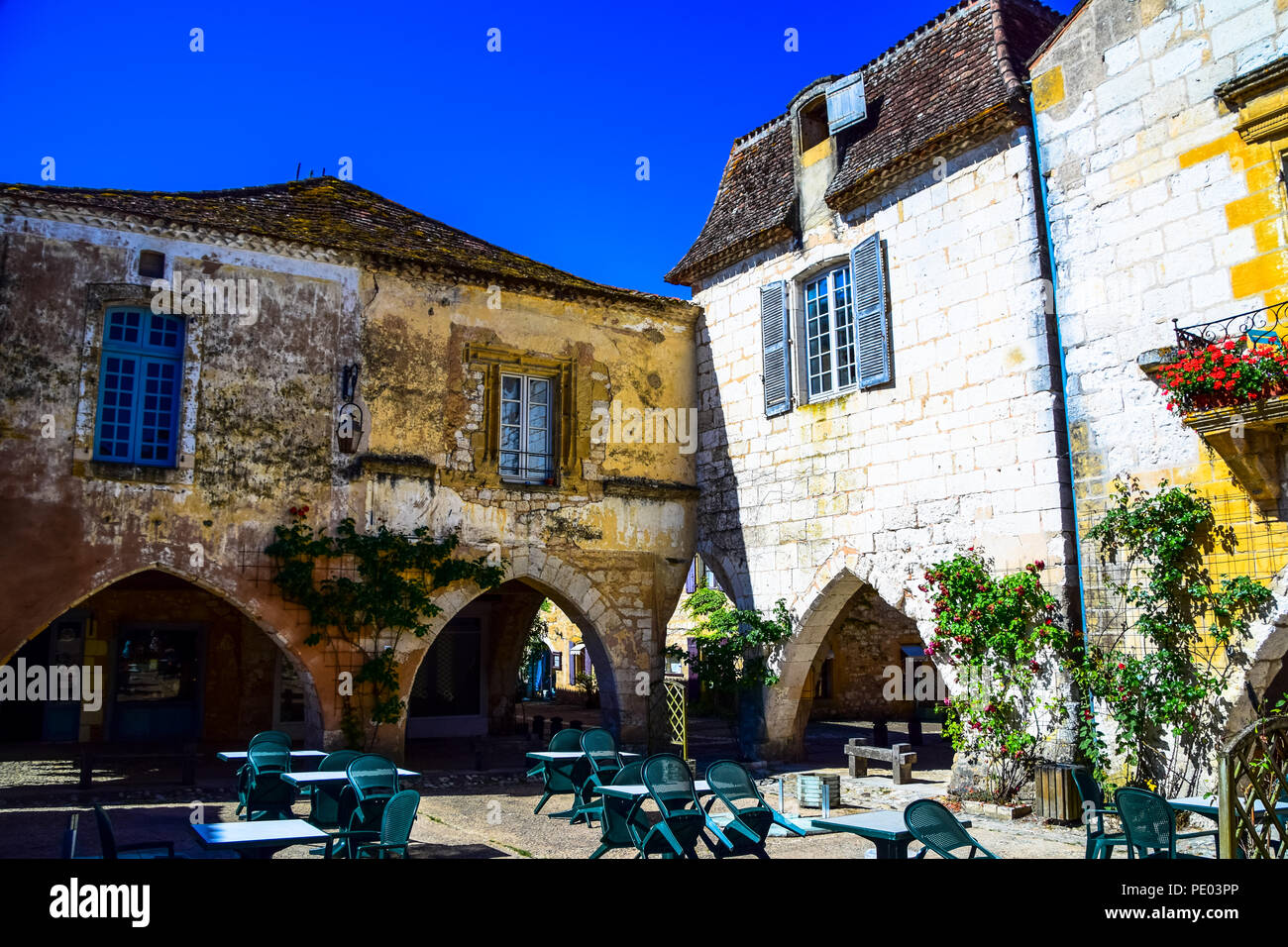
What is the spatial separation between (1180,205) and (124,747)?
44.4 feet

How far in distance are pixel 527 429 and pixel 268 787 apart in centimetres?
591

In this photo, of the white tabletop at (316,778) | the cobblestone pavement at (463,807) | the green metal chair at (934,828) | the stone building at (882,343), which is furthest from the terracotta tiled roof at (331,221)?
the green metal chair at (934,828)

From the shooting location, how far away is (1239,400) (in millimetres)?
6836

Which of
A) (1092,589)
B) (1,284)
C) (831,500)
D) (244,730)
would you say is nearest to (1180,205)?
(1092,589)

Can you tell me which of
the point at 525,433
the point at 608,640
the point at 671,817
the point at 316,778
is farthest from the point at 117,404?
the point at 671,817

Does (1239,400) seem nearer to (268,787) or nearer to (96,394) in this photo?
(268,787)

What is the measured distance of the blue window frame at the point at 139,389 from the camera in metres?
10.1

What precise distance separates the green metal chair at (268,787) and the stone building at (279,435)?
113 inches

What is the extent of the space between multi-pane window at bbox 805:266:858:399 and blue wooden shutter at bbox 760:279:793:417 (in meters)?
0.26

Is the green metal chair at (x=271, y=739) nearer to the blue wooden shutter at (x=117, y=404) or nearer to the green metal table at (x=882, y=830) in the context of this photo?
the blue wooden shutter at (x=117, y=404)

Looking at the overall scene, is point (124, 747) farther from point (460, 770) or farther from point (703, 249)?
point (703, 249)

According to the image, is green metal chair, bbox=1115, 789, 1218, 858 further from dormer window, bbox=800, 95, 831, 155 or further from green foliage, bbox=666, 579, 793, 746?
dormer window, bbox=800, 95, 831, 155

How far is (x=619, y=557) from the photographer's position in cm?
1252
